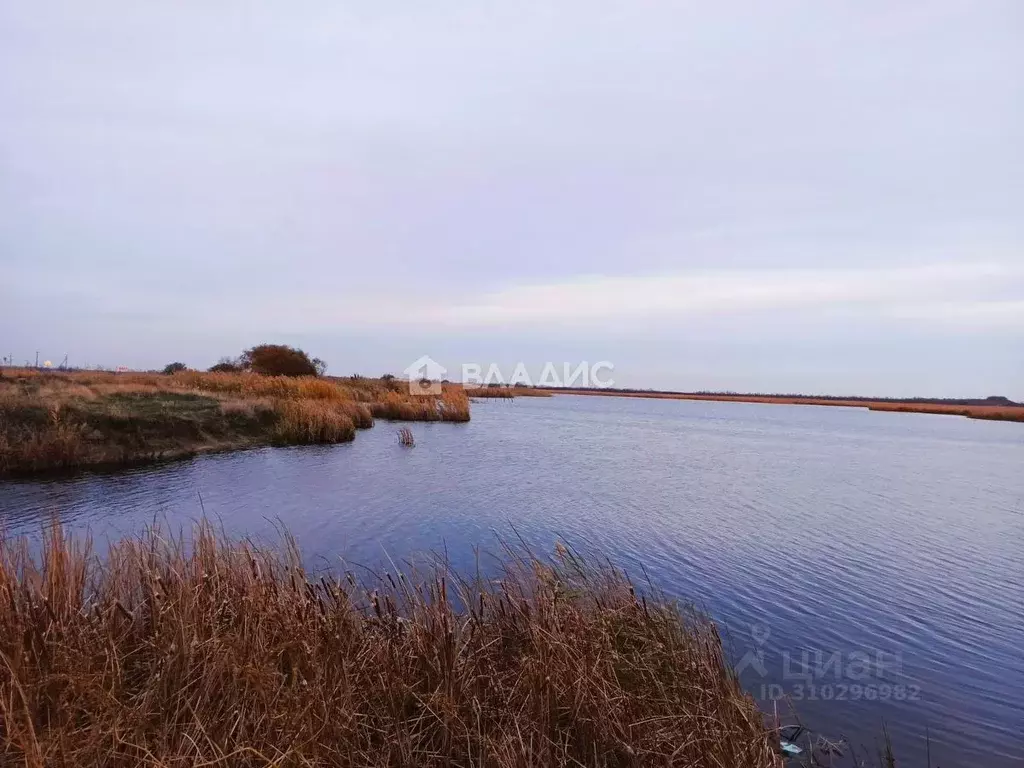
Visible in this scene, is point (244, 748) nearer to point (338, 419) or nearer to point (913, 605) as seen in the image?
point (913, 605)

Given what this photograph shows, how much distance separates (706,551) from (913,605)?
285 centimetres

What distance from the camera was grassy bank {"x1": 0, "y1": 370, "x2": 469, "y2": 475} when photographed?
14609mm

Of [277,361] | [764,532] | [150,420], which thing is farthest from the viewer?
[277,361]

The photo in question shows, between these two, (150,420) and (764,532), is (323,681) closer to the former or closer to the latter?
(764,532)

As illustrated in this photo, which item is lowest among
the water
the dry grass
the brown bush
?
the water

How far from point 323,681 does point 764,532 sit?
9.83m

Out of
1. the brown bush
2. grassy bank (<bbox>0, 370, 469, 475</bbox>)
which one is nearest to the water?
grassy bank (<bbox>0, 370, 469, 475</bbox>)

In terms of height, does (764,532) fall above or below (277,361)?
below

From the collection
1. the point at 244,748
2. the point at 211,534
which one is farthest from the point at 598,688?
the point at 211,534

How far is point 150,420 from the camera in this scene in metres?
18.0

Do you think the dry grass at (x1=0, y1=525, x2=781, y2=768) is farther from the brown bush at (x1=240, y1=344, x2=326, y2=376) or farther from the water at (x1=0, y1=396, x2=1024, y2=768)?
the brown bush at (x1=240, y1=344, x2=326, y2=376)

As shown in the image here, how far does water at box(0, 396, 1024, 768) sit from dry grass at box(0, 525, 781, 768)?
6.56ft

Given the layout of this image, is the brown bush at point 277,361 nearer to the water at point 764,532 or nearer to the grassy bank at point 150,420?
the grassy bank at point 150,420

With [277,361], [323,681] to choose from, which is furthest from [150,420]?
[277,361]
